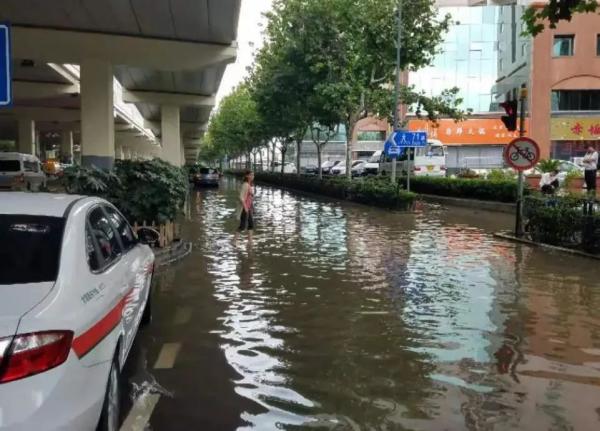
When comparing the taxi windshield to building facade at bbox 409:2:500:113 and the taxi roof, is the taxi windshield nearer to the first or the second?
the taxi roof

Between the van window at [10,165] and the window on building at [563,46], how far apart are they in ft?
135

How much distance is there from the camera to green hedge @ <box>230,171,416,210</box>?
2311 cm

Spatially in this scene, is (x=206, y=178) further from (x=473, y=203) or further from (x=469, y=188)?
(x=473, y=203)

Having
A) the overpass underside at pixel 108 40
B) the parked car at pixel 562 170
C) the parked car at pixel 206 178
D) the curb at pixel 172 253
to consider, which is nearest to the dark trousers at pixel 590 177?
the parked car at pixel 562 170


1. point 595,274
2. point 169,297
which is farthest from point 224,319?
point 595,274

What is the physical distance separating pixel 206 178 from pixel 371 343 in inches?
1594

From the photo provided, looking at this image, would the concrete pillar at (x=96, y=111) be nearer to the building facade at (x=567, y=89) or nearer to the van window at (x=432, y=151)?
the van window at (x=432, y=151)

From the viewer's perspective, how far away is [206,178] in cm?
4628

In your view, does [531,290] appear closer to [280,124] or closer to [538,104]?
[280,124]

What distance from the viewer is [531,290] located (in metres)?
9.34

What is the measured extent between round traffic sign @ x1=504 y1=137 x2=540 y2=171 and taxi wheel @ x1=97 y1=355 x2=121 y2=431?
38.5 feet

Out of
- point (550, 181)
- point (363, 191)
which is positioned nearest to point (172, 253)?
point (550, 181)

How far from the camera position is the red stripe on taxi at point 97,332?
3283 mm

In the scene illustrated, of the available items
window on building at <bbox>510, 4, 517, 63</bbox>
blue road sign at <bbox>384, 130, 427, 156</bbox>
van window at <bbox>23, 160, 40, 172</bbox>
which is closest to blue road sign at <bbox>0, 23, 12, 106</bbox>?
blue road sign at <bbox>384, 130, 427, 156</bbox>
